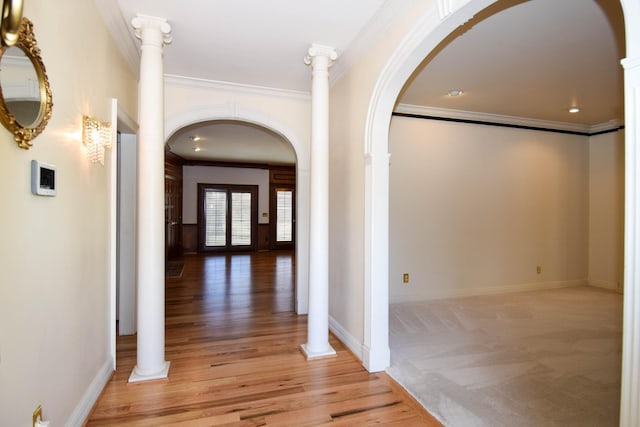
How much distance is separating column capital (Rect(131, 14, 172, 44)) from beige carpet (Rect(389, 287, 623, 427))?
10.4 ft

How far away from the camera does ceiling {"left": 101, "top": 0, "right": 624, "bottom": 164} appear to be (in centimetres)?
240

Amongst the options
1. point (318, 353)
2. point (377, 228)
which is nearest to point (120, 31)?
point (377, 228)

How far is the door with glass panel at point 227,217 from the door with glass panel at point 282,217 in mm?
579

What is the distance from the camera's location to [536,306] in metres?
4.42

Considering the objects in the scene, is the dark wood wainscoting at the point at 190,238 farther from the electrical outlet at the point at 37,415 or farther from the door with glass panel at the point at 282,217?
the electrical outlet at the point at 37,415

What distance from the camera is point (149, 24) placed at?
2498 millimetres

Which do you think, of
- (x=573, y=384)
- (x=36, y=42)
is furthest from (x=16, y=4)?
(x=573, y=384)

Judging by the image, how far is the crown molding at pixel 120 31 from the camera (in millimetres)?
2263

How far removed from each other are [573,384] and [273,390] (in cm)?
221

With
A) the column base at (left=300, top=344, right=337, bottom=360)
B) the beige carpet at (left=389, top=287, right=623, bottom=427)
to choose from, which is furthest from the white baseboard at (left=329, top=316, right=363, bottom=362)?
the beige carpet at (left=389, top=287, right=623, bottom=427)

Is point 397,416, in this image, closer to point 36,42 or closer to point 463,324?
point 463,324

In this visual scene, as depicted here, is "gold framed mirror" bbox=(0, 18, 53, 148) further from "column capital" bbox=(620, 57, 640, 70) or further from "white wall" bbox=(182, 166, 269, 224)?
"white wall" bbox=(182, 166, 269, 224)

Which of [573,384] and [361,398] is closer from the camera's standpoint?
[361,398]

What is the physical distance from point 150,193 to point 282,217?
7.85m
